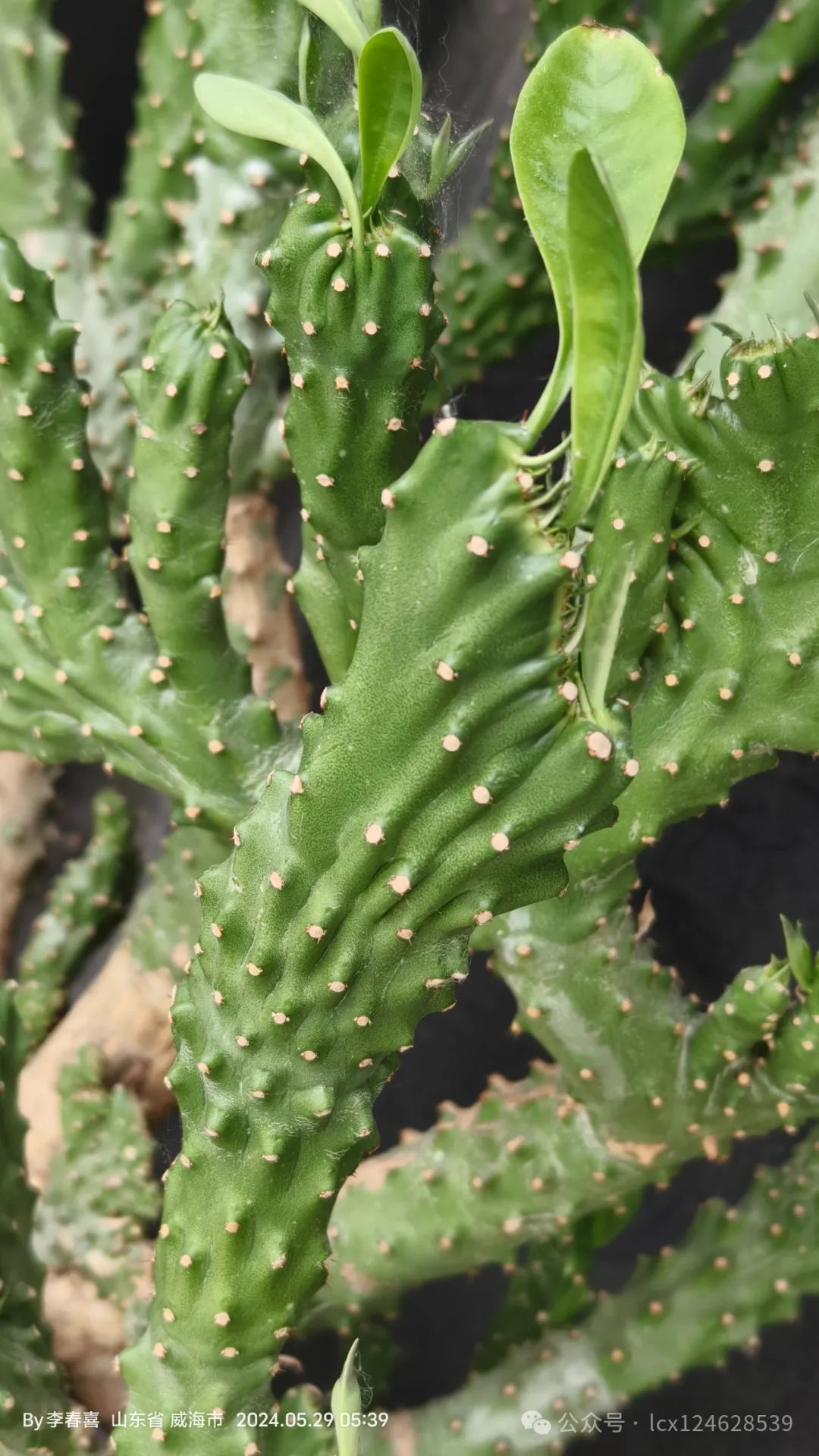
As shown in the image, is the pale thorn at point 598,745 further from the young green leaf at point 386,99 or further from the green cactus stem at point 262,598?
the green cactus stem at point 262,598

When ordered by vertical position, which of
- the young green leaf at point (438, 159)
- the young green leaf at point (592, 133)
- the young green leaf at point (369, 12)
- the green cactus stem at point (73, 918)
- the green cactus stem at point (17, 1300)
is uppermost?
the young green leaf at point (592, 133)

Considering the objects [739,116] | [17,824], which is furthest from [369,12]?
[17,824]

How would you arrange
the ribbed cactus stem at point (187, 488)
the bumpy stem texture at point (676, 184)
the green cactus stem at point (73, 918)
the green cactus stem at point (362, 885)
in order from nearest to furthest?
the green cactus stem at point (362, 885) → the ribbed cactus stem at point (187, 488) → the bumpy stem texture at point (676, 184) → the green cactus stem at point (73, 918)

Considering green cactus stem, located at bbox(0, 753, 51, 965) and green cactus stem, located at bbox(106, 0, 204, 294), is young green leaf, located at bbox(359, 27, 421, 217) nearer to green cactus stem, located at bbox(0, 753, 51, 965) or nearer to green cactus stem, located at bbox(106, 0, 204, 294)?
green cactus stem, located at bbox(106, 0, 204, 294)

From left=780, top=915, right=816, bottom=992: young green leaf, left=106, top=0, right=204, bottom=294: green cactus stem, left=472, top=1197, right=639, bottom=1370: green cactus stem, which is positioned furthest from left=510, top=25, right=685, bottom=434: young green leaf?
left=472, top=1197, right=639, bottom=1370: green cactus stem

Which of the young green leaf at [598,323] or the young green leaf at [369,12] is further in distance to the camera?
the young green leaf at [369,12]

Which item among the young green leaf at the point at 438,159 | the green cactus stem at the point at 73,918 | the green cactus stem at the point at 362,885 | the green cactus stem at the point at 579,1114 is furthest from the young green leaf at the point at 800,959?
the green cactus stem at the point at 73,918

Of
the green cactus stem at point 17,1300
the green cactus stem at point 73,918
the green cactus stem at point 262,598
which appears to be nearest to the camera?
the green cactus stem at point 17,1300
